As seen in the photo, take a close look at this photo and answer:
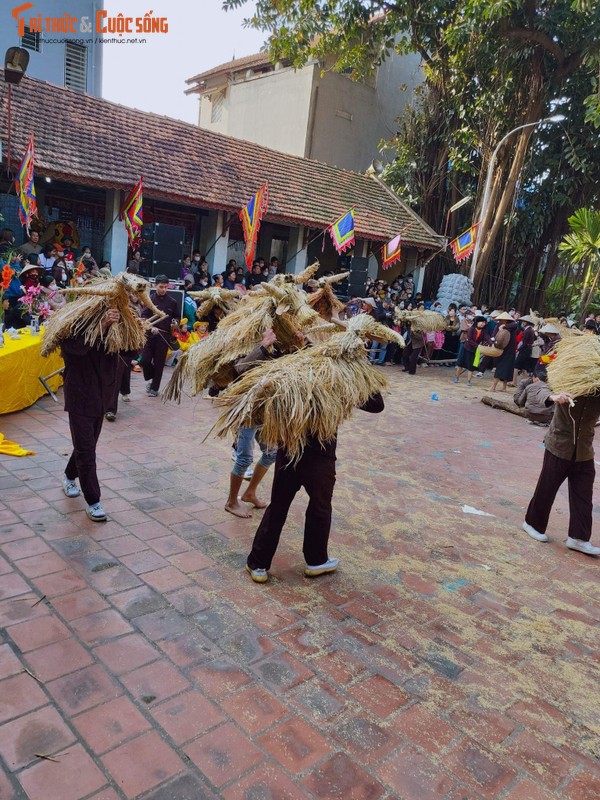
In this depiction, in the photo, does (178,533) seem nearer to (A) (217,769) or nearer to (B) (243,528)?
(B) (243,528)

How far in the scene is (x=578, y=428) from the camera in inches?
175

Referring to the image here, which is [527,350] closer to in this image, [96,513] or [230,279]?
[230,279]

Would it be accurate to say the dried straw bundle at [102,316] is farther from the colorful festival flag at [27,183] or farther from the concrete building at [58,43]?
the concrete building at [58,43]

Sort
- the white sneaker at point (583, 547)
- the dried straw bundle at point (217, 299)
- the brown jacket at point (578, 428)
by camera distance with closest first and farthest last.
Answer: the brown jacket at point (578, 428) → the white sneaker at point (583, 547) → the dried straw bundle at point (217, 299)

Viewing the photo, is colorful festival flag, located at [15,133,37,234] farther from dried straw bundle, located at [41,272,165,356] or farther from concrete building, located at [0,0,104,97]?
concrete building, located at [0,0,104,97]

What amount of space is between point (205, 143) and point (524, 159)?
32.2 feet

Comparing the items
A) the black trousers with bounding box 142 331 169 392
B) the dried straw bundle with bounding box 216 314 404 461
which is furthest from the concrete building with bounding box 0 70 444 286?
the dried straw bundle with bounding box 216 314 404 461

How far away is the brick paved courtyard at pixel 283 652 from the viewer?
7.35 feet

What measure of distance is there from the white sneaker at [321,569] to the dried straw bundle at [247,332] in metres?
1.42

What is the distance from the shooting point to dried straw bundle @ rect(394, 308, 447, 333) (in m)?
13.7

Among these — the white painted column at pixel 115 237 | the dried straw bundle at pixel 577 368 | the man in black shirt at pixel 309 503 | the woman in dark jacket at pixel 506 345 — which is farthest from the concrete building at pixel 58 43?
the man in black shirt at pixel 309 503

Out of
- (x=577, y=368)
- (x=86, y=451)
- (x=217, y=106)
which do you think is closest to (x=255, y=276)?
(x=577, y=368)

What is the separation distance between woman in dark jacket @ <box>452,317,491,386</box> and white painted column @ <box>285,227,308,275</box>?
6.03 m

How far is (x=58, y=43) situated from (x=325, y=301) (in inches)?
686
